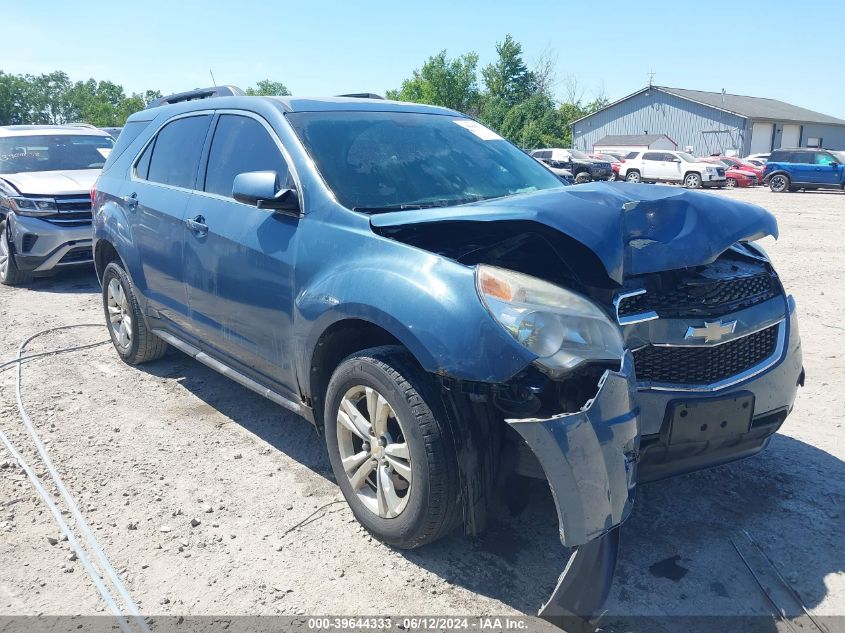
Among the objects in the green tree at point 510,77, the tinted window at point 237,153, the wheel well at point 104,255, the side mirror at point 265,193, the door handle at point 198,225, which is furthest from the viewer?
the green tree at point 510,77

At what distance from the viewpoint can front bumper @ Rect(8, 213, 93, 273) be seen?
8.02 m

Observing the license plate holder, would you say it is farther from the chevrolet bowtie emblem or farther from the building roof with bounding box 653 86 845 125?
the building roof with bounding box 653 86 845 125

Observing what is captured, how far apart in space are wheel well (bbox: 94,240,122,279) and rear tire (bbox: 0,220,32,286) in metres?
3.58

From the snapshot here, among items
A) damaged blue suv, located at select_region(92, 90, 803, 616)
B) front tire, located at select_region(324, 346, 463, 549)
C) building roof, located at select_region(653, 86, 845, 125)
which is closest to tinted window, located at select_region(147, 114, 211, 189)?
damaged blue suv, located at select_region(92, 90, 803, 616)

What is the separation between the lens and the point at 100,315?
708 cm

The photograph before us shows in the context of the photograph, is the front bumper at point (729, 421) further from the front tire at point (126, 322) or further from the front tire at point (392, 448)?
the front tire at point (126, 322)

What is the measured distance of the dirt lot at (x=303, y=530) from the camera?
2.60 metres

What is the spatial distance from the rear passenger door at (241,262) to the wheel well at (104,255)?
5.44ft

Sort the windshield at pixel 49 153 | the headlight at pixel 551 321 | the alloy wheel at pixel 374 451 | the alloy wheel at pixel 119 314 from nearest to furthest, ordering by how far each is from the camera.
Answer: the headlight at pixel 551 321
the alloy wheel at pixel 374 451
the alloy wheel at pixel 119 314
the windshield at pixel 49 153

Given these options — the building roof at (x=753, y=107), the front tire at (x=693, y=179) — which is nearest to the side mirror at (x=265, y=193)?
the front tire at (x=693, y=179)

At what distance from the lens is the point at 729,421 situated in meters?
2.67

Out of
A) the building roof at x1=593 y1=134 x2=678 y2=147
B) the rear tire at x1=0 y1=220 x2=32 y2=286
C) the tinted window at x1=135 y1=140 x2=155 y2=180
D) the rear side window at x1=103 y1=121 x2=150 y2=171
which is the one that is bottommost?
the rear tire at x1=0 y1=220 x2=32 y2=286

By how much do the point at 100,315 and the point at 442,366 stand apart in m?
5.80

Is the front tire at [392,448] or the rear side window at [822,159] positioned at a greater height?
the rear side window at [822,159]
